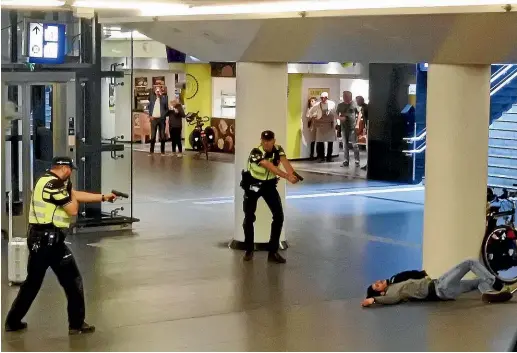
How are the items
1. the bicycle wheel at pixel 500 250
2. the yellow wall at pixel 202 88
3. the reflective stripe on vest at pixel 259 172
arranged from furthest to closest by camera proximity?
the yellow wall at pixel 202 88
the reflective stripe on vest at pixel 259 172
the bicycle wheel at pixel 500 250

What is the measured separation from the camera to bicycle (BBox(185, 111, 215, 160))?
27.4m

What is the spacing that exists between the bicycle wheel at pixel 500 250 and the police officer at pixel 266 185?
98.3 inches

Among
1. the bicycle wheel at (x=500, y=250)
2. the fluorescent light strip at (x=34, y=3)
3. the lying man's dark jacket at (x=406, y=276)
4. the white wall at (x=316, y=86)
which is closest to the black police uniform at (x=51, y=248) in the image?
the fluorescent light strip at (x=34, y=3)

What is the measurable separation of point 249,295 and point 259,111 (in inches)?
130

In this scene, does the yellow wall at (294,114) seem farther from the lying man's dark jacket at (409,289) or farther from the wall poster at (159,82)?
the lying man's dark jacket at (409,289)

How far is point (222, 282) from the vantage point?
1084 cm

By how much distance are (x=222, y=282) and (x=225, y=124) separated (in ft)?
55.5

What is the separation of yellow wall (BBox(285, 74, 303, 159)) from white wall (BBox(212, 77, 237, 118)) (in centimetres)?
273

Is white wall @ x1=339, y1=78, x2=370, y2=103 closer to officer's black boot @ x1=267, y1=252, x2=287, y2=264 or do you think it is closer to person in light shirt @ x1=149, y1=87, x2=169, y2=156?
person in light shirt @ x1=149, y1=87, x2=169, y2=156

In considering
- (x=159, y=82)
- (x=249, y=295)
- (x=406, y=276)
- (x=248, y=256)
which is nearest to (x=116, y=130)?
(x=248, y=256)

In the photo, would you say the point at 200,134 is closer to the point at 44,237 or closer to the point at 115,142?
the point at 115,142

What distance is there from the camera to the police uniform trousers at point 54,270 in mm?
8336

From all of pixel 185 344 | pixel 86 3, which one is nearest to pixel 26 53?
pixel 86 3

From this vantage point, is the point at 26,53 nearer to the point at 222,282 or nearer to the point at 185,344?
the point at 222,282
